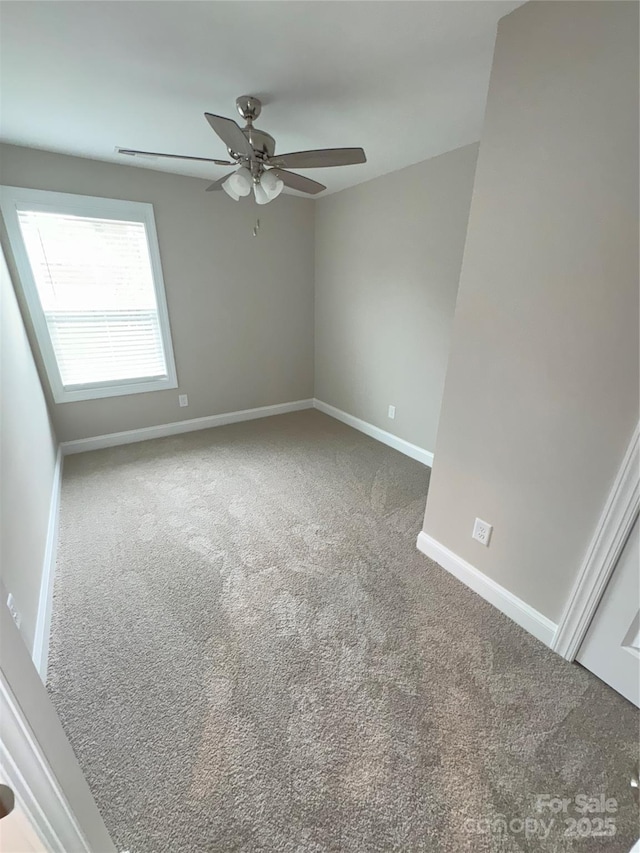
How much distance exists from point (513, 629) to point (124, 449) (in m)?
3.28

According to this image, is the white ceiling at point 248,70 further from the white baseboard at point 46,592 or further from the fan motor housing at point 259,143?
the white baseboard at point 46,592

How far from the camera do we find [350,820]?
103 centimetres

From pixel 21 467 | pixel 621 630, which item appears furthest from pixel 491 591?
pixel 21 467

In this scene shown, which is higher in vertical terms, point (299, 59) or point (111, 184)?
point (299, 59)

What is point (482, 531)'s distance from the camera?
5.67ft

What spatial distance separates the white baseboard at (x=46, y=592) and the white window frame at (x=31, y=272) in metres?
0.91

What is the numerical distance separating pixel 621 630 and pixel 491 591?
1.65 feet

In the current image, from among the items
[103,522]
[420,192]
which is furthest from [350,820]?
[420,192]

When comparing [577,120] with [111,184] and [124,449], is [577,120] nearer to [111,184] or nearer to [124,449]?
[111,184]

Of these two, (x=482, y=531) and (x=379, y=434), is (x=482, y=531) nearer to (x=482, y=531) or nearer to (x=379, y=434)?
(x=482, y=531)

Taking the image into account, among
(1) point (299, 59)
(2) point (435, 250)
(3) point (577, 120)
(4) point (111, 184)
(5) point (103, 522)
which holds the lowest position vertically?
(5) point (103, 522)

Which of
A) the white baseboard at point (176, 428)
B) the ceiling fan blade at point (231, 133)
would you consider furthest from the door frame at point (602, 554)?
the white baseboard at point (176, 428)

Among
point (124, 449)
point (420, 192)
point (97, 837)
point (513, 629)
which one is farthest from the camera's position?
point (124, 449)

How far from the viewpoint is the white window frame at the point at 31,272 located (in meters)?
2.52
